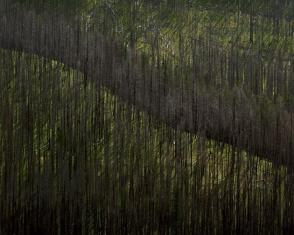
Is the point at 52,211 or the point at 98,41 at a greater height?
the point at 98,41

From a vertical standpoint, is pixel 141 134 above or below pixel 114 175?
above

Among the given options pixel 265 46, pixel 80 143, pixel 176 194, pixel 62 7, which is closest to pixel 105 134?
pixel 80 143

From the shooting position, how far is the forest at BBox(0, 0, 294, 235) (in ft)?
8.33

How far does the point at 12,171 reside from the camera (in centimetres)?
257

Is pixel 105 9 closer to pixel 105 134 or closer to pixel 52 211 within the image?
pixel 105 134

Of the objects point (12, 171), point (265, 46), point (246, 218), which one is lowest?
point (246, 218)

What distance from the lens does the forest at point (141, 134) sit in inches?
100.0

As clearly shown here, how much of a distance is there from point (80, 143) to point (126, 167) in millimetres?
188

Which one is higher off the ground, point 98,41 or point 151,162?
point 98,41

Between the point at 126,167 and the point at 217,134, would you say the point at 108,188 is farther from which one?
the point at 217,134

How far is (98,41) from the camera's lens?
2.59m

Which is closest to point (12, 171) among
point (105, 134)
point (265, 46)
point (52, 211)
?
point (52, 211)

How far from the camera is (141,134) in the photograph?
2.55 m

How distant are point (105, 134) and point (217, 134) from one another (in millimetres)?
405
